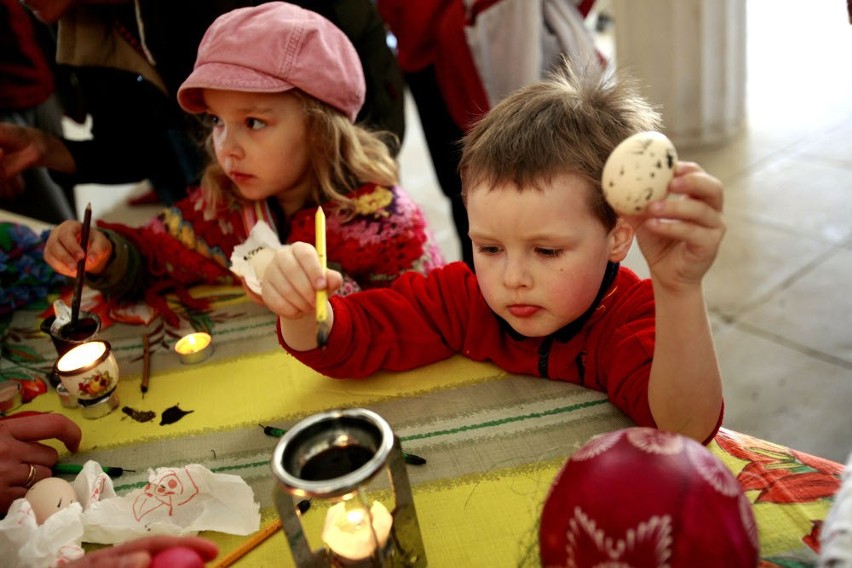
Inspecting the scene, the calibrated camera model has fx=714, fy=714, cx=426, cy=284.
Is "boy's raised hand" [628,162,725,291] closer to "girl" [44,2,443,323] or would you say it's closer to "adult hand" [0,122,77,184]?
"girl" [44,2,443,323]

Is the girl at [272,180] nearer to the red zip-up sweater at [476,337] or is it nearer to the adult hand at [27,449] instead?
the red zip-up sweater at [476,337]

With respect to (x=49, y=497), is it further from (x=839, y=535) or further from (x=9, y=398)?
(x=839, y=535)

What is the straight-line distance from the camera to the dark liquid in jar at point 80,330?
44.0 inches

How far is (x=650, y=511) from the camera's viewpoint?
0.52 m

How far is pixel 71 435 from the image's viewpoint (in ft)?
3.04

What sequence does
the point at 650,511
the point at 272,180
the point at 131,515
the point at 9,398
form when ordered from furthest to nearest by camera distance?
the point at 272,180, the point at 9,398, the point at 131,515, the point at 650,511

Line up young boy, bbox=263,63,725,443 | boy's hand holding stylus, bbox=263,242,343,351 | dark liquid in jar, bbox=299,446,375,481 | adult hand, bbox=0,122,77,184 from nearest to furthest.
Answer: dark liquid in jar, bbox=299,446,375,481
young boy, bbox=263,63,725,443
boy's hand holding stylus, bbox=263,242,343,351
adult hand, bbox=0,122,77,184

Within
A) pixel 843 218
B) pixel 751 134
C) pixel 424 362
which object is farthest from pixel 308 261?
pixel 751 134

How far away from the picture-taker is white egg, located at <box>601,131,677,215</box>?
25.6 inches

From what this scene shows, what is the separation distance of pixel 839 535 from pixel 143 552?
57cm

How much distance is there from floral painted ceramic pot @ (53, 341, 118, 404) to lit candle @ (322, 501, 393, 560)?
19.5 inches

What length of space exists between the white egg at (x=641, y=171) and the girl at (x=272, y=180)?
2.10ft

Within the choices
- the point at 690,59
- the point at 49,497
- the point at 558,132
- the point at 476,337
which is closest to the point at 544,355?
the point at 476,337

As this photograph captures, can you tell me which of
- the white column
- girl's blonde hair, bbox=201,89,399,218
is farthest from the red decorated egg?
the white column
